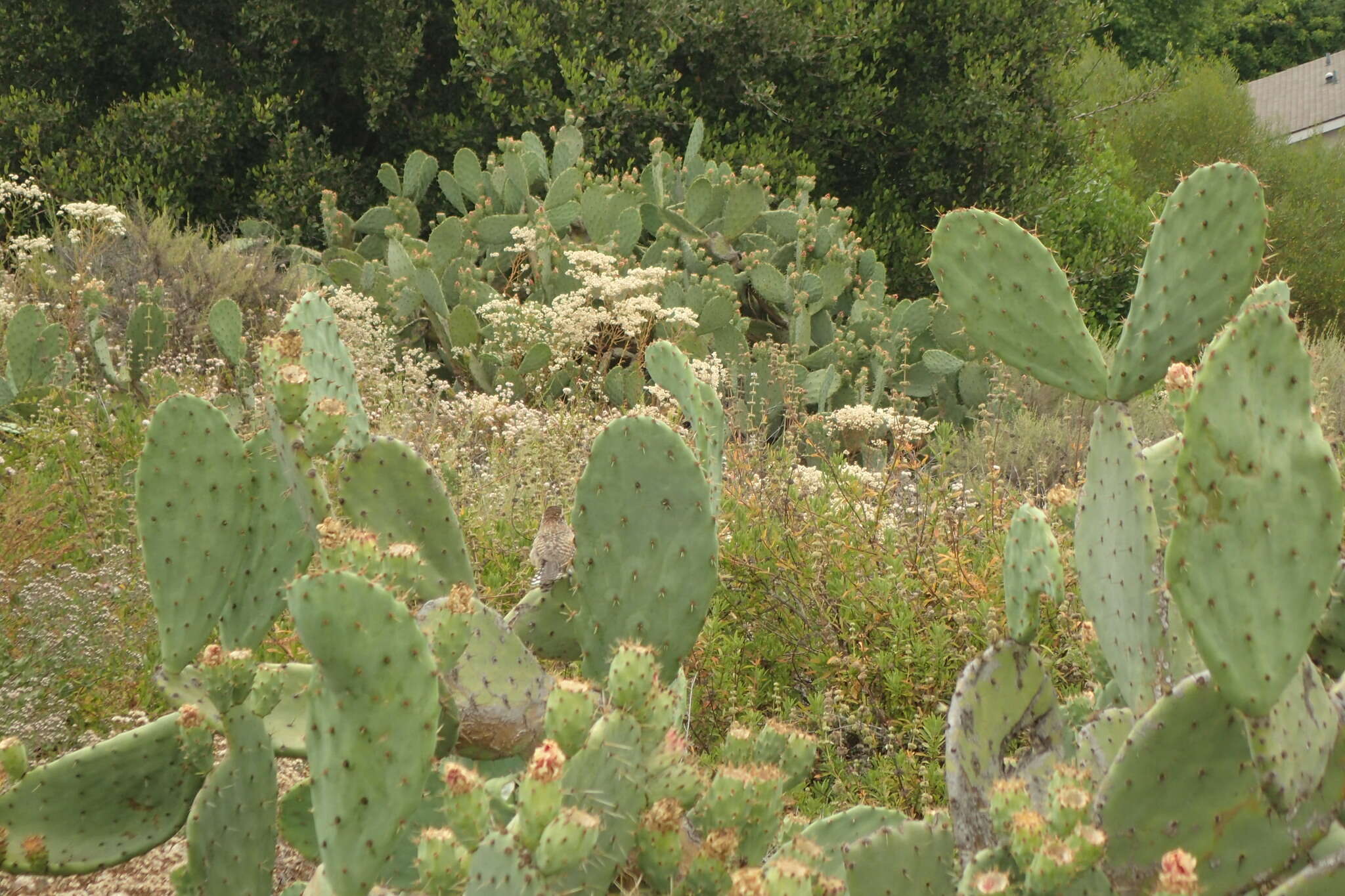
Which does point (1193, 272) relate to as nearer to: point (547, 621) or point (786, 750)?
point (786, 750)

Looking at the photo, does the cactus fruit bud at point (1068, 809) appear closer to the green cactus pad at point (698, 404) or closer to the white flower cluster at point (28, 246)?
the green cactus pad at point (698, 404)

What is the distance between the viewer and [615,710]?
166cm

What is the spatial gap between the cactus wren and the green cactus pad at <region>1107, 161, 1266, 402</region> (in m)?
1.03

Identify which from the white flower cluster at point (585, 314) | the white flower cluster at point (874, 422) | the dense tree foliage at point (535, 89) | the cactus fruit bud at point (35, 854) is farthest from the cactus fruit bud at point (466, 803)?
the dense tree foliage at point (535, 89)

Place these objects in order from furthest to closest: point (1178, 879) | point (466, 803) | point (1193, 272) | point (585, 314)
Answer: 1. point (585, 314)
2. point (1193, 272)
3. point (466, 803)
4. point (1178, 879)

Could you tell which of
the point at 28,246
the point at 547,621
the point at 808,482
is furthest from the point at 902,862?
the point at 28,246

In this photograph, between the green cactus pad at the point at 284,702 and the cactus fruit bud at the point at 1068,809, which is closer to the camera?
the cactus fruit bud at the point at 1068,809

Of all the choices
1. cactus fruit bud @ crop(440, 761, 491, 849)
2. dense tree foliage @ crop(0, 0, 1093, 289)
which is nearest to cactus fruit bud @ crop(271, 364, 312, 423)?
cactus fruit bud @ crop(440, 761, 491, 849)

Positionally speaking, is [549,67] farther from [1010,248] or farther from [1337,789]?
[1337,789]

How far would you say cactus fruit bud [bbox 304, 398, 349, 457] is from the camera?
6.53ft

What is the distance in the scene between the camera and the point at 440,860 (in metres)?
1.39

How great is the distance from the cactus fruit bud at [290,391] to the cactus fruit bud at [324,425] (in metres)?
0.03

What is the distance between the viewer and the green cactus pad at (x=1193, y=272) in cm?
217

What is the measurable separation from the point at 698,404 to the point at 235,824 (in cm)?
108
